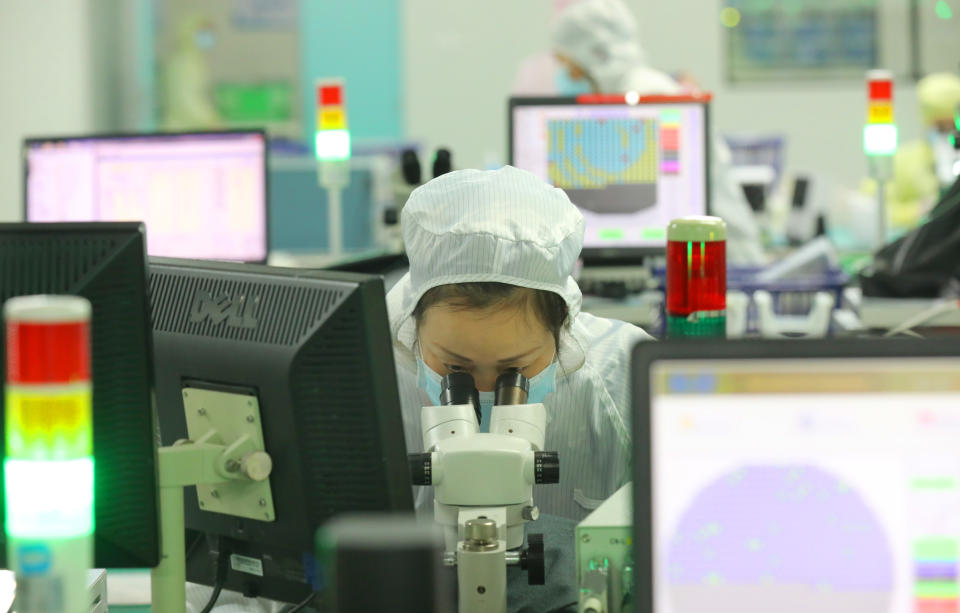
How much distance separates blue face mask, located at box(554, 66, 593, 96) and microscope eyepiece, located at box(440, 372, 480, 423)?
293 cm

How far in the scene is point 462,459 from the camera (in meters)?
1.15

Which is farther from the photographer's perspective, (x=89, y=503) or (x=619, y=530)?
(x=619, y=530)

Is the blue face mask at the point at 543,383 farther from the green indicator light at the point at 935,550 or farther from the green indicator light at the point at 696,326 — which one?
the green indicator light at the point at 935,550

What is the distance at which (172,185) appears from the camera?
3.31 metres

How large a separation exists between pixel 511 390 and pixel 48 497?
61cm

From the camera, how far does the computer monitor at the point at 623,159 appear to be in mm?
3193

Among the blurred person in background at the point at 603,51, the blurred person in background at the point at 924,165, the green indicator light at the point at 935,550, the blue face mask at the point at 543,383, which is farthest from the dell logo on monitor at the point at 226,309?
the blurred person in background at the point at 924,165

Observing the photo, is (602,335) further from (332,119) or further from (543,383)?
(332,119)

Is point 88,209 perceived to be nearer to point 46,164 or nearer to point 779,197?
point 46,164

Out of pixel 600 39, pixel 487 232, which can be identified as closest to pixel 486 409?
pixel 487 232

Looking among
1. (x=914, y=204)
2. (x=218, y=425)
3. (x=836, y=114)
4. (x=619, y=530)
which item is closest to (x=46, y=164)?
(x=218, y=425)

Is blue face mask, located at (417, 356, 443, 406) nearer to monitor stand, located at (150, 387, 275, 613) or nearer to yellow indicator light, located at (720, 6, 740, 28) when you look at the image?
monitor stand, located at (150, 387, 275, 613)

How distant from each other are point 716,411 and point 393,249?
234cm

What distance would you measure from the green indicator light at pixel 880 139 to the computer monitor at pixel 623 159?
1.28 feet
